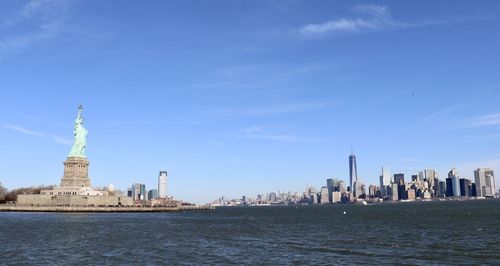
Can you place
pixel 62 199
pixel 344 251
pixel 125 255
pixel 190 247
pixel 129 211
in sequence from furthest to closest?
1. pixel 129 211
2. pixel 62 199
3. pixel 190 247
4. pixel 344 251
5. pixel 125 255

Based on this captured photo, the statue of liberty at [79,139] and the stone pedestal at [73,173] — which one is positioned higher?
the statue of liberty at [79,139]

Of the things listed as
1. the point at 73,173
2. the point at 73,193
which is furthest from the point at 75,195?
the point at 73,173

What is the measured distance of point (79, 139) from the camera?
15438cm

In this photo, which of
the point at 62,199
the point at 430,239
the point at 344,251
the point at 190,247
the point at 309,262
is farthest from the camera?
the point at 62,199

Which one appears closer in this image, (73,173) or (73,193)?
(73,193)

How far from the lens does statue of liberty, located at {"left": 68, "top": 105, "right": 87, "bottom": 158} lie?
153 m

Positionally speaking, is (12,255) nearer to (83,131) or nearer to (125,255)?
(125,255)

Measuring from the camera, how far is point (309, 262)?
37.2 m

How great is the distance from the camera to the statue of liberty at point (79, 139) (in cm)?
15256

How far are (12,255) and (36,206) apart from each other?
117 meters

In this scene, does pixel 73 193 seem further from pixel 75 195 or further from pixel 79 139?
pixel 79 139

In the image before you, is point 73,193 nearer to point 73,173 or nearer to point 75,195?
point 75,195

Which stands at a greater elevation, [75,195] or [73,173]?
[73,173]

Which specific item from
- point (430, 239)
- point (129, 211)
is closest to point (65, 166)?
point (129, 211)
